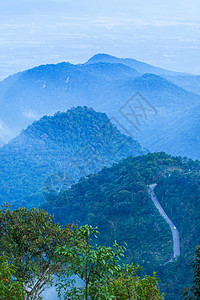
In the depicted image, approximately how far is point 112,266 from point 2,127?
440ft

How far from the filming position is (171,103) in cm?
12412

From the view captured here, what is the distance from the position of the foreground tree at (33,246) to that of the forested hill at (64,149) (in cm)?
4292

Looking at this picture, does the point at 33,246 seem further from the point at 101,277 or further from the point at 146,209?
the point at 146,209

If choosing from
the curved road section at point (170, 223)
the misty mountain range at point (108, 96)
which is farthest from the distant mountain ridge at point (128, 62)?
the curved road section at point (170, 223)

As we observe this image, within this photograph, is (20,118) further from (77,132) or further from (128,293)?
(128,293)

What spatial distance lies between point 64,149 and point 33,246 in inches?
2076

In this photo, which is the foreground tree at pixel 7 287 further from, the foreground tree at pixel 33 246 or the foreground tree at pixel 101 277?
the foreground tree at pixel 33 246

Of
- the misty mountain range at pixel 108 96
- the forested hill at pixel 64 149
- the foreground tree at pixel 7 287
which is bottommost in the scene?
the foreground tree at pixel 7 287

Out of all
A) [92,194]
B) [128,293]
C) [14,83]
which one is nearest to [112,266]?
[128,293]

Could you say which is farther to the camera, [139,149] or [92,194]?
[139,149]

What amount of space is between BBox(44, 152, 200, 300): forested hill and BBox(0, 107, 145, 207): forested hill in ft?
61.6

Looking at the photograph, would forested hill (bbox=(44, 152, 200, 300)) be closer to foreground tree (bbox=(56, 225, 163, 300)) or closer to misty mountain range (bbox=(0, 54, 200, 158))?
foreground tree (bbox=(56, 225, 163, 300))

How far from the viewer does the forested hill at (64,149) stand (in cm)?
5381

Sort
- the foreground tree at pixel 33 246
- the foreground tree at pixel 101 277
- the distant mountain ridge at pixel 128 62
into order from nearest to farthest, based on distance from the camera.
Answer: the foreground tree at pixel 101 277
the foreground tree at pixel 33 246
the distant mountain ridge at pixel 128 62
